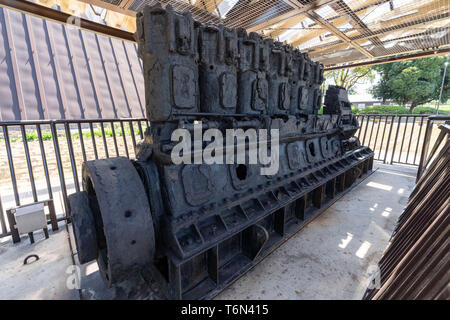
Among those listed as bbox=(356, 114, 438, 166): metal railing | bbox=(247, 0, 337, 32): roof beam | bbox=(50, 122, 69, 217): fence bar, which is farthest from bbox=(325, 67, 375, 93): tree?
bbox=(50, 122, 69, 217): fence bar

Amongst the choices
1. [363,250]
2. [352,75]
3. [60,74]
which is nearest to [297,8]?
[363,250]

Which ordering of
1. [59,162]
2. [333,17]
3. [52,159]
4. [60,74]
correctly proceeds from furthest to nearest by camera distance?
[60,74]
[52,159]
[333,17]
[59,162]

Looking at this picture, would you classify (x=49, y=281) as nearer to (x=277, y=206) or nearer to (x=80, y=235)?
(x=80, y=235)

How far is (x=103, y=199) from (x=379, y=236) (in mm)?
4251

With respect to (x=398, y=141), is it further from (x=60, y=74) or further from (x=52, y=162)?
(x=60, y=74)

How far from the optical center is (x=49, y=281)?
2.46 meters

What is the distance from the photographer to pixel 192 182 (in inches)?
92.7

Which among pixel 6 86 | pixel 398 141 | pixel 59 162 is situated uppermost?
pixel 6 86

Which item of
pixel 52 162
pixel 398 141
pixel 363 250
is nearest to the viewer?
pixel 363 250

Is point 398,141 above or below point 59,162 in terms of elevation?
below

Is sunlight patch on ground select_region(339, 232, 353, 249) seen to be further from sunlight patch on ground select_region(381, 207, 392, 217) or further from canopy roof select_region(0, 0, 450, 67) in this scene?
canopy roof select_region(0, 0, 450, 67)

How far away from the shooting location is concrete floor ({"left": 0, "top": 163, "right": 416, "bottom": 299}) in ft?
7.75

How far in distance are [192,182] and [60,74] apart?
12972mm

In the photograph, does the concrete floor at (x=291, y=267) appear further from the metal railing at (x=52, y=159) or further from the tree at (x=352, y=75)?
the tree at (x=352, y=75)
